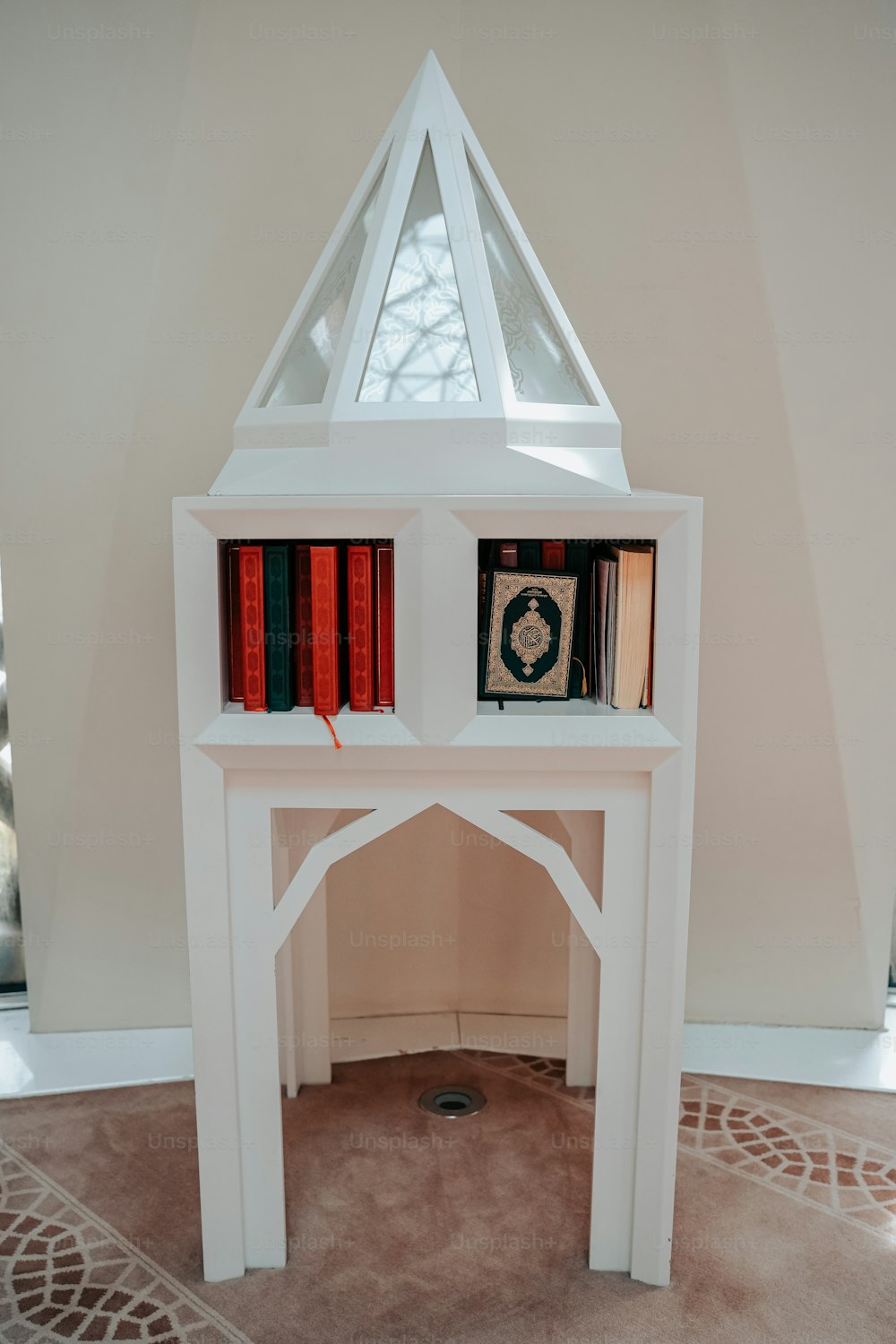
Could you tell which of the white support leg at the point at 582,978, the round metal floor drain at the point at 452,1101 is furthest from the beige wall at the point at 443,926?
the round metal floor drain at the point at 452,1101

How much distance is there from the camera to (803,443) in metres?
2.69

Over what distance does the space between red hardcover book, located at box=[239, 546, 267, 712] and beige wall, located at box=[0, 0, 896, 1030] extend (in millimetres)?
861

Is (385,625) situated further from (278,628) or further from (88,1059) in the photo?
(88,1059)

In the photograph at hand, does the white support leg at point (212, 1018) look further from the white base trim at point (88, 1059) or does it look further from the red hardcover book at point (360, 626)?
the white base trim at point (88, 1059)

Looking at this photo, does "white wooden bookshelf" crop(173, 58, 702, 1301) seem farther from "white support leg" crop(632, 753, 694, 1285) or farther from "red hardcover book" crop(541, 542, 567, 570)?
"red hardcover book" crop(541, 542, 567, 570)

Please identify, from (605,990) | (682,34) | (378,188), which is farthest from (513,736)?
(682,34)

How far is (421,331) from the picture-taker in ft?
6.37

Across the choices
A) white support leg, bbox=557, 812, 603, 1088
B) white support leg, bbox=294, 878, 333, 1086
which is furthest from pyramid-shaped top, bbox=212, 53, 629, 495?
white support leg, bbox=294, 878, 333, 1086

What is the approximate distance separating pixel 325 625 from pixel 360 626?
6 cm

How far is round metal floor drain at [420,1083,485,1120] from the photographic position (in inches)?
103

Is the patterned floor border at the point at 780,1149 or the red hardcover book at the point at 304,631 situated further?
the patterned floor border at the point at 780,1149

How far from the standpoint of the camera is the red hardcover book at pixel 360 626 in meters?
1.91

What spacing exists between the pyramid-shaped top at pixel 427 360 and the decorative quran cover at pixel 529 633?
180 millimetres

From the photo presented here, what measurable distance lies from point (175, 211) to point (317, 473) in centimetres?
112
